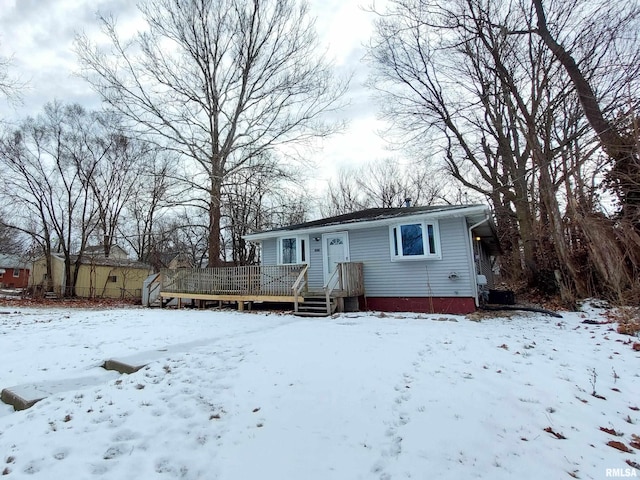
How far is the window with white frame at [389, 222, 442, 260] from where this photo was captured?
10016mm

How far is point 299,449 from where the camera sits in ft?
8.11

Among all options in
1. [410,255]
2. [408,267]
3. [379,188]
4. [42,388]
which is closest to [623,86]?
[410,255]

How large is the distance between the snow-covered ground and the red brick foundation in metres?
3.89

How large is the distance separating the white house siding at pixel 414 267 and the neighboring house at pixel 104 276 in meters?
21.8

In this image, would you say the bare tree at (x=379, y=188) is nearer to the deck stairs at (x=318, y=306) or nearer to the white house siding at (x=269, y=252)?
the white house siding at (x=269, y=252)

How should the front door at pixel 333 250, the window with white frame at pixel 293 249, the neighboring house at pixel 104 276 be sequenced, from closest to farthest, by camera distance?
the front door at pixel 333 250 → the window with white frame at pixel 293 249 → the neighboring house at pixel 104 276

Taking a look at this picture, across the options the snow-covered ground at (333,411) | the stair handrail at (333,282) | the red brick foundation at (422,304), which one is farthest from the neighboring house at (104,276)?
the snow-covered ground at (333,411)

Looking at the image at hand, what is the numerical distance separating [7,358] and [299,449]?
5.23 m

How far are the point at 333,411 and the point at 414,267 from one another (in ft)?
25.8

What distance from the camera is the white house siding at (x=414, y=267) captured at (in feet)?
31.8

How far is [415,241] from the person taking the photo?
1026 cm

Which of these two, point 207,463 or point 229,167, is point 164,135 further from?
point 207,463

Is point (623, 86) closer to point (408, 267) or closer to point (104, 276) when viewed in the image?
point (408, 267)

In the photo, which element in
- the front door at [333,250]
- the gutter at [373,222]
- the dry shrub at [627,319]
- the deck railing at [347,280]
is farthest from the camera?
the front door at [333,250]
